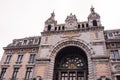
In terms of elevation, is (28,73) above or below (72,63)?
below

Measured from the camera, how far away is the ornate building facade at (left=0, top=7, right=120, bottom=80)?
1239 inches

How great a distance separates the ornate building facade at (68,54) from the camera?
31.5 m

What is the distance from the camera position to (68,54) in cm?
3719

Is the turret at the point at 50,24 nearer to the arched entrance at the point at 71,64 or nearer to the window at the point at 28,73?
the arched entrance at the point at 71,64

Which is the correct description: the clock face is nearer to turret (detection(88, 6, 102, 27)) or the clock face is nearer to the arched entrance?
the arched entrance

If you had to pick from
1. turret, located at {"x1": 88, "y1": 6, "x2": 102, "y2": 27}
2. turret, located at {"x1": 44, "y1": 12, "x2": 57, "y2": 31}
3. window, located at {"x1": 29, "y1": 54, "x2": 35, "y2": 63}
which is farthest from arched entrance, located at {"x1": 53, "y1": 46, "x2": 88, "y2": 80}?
turret, located at {"x1": 44, "y1": 12, "x2": 57, "y2": 31}

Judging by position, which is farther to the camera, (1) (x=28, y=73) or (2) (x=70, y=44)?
(1) (x=28, y=73)

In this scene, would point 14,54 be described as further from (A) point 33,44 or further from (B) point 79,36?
(B) point 79,36

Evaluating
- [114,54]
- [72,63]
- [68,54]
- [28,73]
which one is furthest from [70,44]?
[28,73]

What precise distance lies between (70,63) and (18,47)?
1511 cm

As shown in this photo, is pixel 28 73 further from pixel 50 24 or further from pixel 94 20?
pixel 94 20

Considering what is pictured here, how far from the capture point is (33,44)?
134 ft

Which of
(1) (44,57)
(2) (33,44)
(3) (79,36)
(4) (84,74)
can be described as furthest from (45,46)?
(4) (84,74)

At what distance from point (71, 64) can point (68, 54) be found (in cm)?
284
